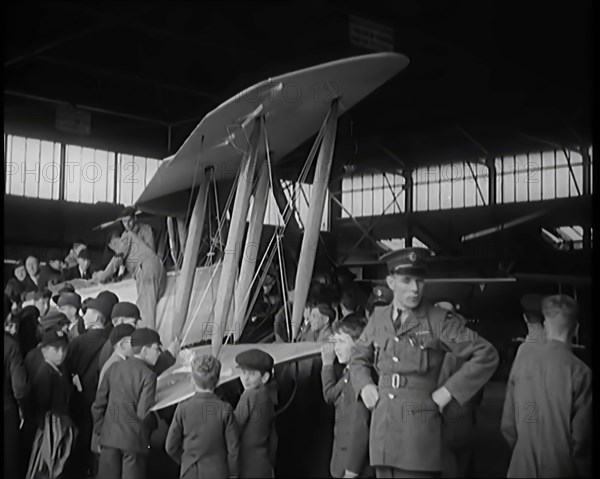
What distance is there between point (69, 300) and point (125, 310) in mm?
374

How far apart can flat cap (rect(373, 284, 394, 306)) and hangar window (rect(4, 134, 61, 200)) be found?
73.9 inches

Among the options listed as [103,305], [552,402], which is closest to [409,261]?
[552,402]

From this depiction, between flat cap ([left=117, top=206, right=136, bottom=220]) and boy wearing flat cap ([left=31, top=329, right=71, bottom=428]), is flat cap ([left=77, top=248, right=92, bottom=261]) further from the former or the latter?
boy wearing flat cap ([left=31, top=329, right=71, bottom=428])

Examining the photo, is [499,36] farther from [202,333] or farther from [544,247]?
[202,333]

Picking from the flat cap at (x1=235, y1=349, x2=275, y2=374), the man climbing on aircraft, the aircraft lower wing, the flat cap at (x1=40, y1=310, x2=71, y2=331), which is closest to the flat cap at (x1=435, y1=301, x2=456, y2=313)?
the aircraft lower wing

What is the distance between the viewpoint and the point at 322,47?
12.6ft

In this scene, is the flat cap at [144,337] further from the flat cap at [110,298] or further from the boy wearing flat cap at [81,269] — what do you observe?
the boy wearing flat cap at [81,269]

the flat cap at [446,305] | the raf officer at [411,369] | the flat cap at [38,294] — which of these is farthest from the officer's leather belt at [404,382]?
the flat cap at [38,294]

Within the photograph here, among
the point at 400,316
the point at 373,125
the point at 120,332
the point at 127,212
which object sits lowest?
the point at 120,332

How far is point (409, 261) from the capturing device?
358 cm

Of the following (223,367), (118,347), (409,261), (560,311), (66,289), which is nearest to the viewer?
(560,311)

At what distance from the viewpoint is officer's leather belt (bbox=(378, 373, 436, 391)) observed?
3.44 metres

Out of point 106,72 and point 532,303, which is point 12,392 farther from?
point 532,303

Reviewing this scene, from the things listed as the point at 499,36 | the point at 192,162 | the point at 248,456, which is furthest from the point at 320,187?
the point at 248,456
